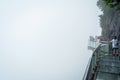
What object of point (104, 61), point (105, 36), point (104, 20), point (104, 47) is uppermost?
point (104, 20)

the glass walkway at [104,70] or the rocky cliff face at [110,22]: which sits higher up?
the rocky cliff face at [110,22]

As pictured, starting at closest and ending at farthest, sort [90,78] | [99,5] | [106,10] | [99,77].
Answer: [90,78]
[99,77]
[106,10]
[99,5]

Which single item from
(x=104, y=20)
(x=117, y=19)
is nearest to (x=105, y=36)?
(x=104, y=20)

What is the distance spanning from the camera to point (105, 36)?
34375mm

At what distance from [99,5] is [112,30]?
11083mm

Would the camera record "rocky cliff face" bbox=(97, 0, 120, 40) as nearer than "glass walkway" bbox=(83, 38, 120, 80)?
No

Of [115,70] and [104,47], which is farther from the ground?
[104,47]

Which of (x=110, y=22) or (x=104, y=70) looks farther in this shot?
(x=110, y=22)

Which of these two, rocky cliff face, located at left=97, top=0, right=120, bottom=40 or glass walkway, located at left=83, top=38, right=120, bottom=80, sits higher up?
rocky cliff face, located at left=97, top=0, right=120, bottom=40

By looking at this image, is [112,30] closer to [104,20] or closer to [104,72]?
[104,20]

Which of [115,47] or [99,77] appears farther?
[115,47]

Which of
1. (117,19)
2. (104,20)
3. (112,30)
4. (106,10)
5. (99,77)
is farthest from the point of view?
(104,20)

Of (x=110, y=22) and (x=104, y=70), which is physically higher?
(x=110, y=22)

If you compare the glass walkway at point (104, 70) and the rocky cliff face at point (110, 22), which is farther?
the rocky cliff face at point (110, 22)
